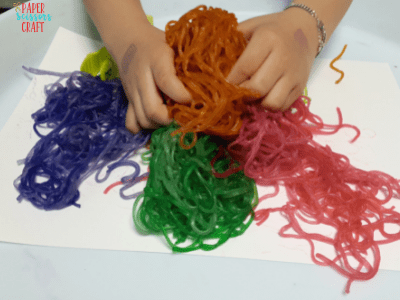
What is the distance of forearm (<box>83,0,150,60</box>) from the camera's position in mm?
605

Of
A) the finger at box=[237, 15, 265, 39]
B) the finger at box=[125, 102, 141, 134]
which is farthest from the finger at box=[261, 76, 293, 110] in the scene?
the finger at box=[125, 102, 141, 134]

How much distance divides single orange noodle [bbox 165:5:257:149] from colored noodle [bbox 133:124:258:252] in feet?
0.15

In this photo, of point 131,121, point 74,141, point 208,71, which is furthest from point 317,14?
point 74,141

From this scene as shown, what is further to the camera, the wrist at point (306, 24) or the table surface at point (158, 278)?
the wrist at point (306, 24)

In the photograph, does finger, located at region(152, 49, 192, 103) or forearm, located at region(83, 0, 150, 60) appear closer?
finger, located at region(152, 49, 192, 103)

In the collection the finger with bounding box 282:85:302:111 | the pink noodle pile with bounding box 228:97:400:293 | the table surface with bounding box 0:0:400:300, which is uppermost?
the finger with bounding box 282:85:302:111

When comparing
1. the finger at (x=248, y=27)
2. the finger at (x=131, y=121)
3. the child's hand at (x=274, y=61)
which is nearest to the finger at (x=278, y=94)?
the child's hand at (x=274, y=61)

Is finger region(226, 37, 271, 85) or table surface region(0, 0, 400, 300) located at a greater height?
finger region(226, 37, 271, 85)

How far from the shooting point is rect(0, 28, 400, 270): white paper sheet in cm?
52

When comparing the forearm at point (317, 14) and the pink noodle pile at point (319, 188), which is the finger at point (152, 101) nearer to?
the pink noodle pile at point (319, 188)

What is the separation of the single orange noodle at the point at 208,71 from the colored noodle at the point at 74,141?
0.16 meters

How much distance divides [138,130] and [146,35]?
17 centimetres

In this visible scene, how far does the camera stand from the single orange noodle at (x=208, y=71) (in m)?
0.49

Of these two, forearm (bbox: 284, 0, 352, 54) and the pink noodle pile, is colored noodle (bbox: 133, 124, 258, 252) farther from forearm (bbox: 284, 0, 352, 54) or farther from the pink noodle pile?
forearm (bbox: 284, 0, 352, 54)
